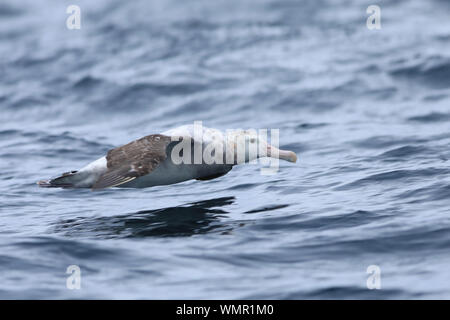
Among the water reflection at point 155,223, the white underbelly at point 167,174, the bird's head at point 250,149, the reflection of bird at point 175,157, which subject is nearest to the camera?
the water reflection at point 155,223

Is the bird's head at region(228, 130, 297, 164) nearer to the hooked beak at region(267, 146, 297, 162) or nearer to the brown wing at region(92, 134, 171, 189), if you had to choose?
the hooked beak at region(267, 146, 297, 162)

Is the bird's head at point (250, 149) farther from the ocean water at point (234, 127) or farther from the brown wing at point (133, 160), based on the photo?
the brown wing at point (133, 160)

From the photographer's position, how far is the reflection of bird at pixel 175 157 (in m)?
A: 9.66

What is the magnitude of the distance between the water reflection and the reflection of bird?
445 millimetres

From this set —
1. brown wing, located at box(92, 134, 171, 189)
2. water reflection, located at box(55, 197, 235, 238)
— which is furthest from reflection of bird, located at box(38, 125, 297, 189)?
water reflection, located at box(55, 197, 235, 238)

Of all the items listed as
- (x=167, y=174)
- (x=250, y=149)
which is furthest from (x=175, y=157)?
(x=250, y=149)

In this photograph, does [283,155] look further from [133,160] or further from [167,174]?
[133,160]

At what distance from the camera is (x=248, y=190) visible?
11.5m

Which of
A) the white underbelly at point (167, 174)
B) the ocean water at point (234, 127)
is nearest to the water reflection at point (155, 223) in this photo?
the ocean water at point (234, 127)

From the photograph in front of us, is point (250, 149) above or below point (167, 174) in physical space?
above

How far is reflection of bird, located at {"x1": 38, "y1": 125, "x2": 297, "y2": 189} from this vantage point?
9664 mm

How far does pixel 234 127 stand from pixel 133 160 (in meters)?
7.10

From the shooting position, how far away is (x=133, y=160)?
9609 millimetres

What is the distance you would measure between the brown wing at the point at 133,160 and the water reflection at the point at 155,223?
0.61 metres
